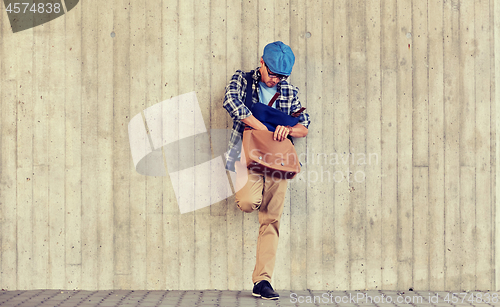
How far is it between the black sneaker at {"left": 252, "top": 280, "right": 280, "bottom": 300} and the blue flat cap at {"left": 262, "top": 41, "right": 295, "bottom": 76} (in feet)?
4.36

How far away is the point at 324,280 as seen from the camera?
3.04 m

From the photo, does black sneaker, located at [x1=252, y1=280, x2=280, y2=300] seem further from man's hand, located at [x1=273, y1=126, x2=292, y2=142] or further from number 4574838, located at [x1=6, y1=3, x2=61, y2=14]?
number 4574838, located at [x1=6, y1=3, x2=61, y2=14]

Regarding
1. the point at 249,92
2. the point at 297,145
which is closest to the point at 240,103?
the point at 249,92

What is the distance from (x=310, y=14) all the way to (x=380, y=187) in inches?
52.1

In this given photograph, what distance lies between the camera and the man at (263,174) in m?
2.66

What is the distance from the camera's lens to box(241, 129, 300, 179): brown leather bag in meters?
2.59

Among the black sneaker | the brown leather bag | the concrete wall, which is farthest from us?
the concrete wall

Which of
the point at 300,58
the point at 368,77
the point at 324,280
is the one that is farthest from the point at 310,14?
the point at 324,280

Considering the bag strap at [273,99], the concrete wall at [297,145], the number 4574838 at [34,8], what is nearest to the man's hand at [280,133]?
the bag strap at [273,99]

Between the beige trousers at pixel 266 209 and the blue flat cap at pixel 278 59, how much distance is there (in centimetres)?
64

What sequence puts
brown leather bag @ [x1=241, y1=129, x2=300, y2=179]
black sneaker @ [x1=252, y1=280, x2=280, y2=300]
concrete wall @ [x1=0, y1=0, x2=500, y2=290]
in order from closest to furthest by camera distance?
brown leather bag @ [x1=241, y1=129, x2=300, y2=179] < black sneaker @ [x1=252, y1=280, x2=280, y2=300] < concrete wall @ [x1=0, y1=0, x2=500, y2=290]

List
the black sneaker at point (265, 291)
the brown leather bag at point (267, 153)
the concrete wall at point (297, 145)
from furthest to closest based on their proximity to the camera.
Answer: the concrete wall at point (297, 145) < the black sneaker at point (265, 291) < the brown leather bag at point (267, 153)

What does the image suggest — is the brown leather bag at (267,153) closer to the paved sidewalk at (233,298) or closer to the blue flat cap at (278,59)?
the blue flat cap at (278,59)

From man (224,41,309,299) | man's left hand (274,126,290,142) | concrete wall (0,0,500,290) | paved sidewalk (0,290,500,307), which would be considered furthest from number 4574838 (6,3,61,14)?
paved sidewalk (0,290,500,307)
